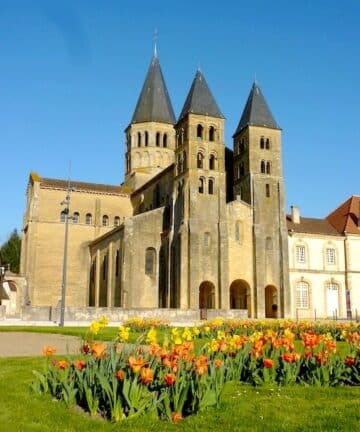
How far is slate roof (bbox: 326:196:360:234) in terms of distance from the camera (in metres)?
57.0

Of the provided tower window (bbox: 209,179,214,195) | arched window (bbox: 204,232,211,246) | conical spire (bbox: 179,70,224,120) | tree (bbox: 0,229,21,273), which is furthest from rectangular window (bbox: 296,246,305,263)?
tree (bbox: 0,229,21,273)

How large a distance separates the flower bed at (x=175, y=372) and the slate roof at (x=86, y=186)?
55.2 metres

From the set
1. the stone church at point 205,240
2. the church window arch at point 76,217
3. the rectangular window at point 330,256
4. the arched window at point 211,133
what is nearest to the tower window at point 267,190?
the stone church at point 205,240

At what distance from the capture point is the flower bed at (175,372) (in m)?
7.62

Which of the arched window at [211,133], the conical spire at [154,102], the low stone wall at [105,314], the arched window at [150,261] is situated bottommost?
the low stone wall at [105,314]

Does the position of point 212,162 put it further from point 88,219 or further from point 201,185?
point 88,219

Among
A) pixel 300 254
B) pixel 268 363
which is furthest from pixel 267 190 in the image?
pixel 268 363

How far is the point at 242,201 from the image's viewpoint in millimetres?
51531

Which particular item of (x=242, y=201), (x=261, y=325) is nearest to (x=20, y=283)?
(x=242, y=201)

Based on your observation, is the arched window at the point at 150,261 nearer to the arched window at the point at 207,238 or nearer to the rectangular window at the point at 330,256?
the arched window at the point at 207,238

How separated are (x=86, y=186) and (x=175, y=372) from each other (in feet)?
195

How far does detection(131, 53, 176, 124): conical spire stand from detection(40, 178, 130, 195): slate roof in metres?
10.8

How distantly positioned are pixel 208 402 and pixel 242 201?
44291mm

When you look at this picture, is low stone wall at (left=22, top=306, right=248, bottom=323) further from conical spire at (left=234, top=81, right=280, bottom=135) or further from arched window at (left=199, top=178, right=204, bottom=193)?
conical spire at (left=234, top=81, right=280, bottom=135)
